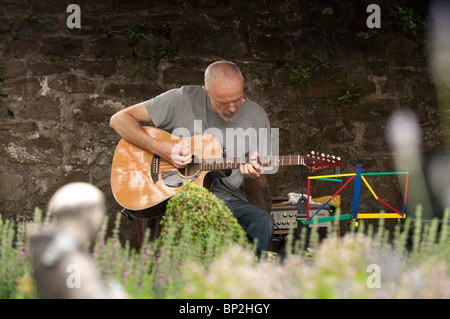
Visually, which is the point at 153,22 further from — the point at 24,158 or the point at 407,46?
the point at 407,46

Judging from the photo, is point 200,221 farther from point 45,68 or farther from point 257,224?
point 45,68

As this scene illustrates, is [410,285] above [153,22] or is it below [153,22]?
below

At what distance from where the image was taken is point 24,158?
14.9ft

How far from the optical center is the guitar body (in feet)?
10.1

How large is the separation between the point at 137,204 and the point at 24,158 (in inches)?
76.1

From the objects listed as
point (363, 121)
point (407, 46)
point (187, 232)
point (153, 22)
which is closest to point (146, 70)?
point (153, 22)

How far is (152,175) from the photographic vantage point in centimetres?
318

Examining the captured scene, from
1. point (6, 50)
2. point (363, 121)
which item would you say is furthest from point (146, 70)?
point (363, 121)

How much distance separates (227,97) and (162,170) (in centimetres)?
59

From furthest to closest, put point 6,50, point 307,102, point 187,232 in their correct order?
point 307,102, point 6,50, point 187,232

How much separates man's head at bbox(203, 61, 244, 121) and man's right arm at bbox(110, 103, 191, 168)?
0.36m
